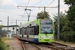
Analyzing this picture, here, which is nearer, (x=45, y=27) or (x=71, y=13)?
(x=45, y=27)

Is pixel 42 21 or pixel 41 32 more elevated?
pixel 42 21

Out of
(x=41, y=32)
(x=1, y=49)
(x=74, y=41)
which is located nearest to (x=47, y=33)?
(x=41, y=32)

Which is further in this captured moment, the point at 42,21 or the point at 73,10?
the point at 73,10

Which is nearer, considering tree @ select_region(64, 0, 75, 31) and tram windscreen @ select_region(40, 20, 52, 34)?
tram windscreen @ select_region(40, 20, 52, 34)

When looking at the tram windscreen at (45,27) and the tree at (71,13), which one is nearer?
the tram windscreen at (45,27)

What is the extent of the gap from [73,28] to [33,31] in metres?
5.84

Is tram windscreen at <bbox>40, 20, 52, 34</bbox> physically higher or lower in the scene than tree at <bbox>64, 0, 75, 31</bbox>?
lower

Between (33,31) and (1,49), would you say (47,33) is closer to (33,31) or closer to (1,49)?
(33,31)

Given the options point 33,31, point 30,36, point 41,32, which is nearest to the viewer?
point 41,32

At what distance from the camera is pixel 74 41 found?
26.6m

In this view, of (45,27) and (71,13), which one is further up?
(71,13)

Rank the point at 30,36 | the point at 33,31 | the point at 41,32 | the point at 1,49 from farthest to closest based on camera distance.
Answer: the point at 30,36 < the point at 33,31 < the point at 41,32 < the point at 1,49

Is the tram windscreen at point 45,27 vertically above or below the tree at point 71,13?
below

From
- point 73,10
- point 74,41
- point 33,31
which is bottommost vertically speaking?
point 74,41
